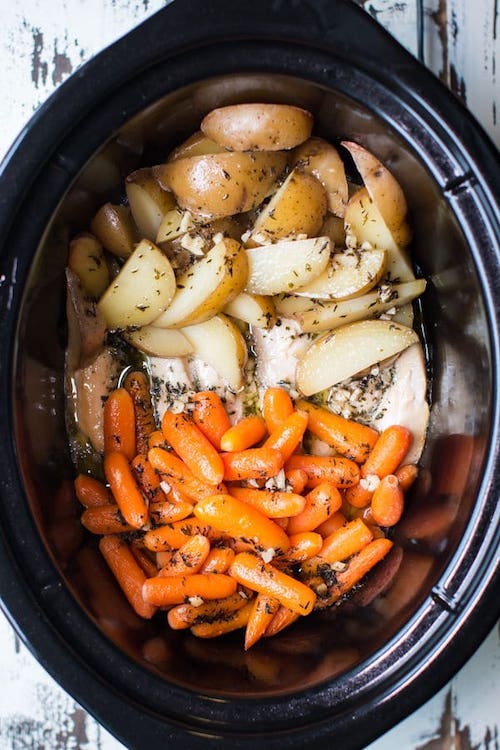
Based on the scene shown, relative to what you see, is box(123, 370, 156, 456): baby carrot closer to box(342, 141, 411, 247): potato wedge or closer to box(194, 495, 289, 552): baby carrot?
box(194, 495, 289, 552): baby carrot

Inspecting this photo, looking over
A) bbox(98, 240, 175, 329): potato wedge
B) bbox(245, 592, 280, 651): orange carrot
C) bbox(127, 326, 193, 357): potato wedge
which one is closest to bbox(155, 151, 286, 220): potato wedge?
bbox(98, 240, 175, 329): potato wedge

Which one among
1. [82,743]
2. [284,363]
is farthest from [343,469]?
[82,743]

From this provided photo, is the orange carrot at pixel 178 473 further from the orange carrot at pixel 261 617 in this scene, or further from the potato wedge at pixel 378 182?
the potato wedge at pixel 378 182

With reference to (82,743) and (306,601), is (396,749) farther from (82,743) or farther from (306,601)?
(82,743)

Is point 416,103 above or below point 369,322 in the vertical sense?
above

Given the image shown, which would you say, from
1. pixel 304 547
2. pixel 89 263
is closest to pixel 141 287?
pixel 89 263

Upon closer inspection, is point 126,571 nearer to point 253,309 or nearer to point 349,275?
point 253,309

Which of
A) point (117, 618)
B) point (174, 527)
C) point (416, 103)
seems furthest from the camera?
point (174, 527)
